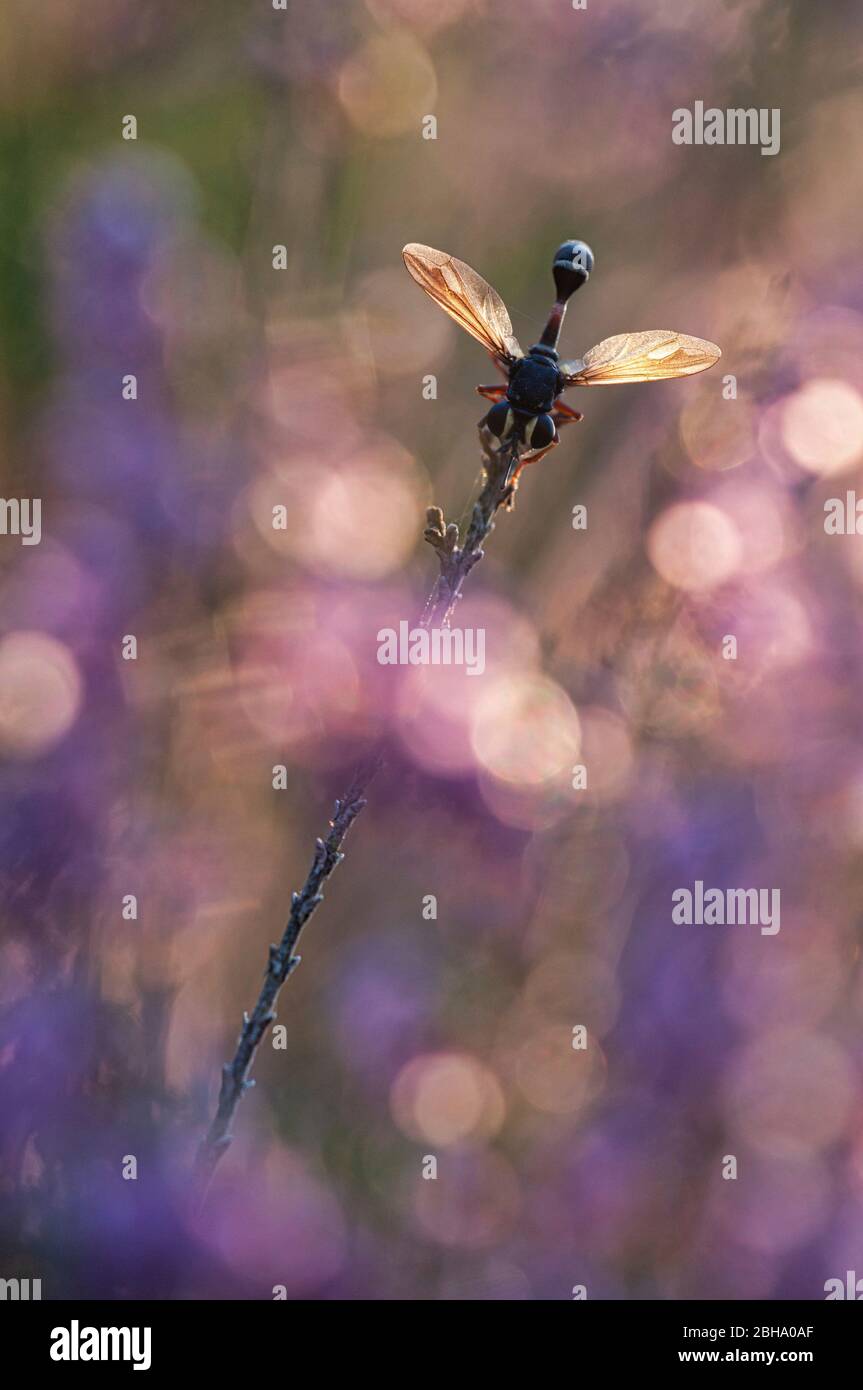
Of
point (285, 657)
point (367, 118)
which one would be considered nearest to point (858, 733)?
point (285, 657)

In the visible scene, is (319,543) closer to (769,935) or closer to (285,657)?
(285,657)

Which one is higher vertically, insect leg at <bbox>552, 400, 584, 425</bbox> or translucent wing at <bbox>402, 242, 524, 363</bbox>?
translucent wing at <bbox>402, 242, 524, 363</bbox>

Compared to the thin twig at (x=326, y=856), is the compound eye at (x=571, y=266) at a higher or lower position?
higher

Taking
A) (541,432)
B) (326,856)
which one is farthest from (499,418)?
(326,856)

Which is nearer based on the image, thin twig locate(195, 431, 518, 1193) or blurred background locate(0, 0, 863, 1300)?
thin twig locate(195, 431, 518, 1193)

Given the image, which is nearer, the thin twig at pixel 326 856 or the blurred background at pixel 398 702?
the thin twig at pixel 326 856

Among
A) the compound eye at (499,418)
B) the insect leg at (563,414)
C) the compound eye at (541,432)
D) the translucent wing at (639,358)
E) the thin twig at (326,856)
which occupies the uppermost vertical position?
the translucent wing at (639,358)
